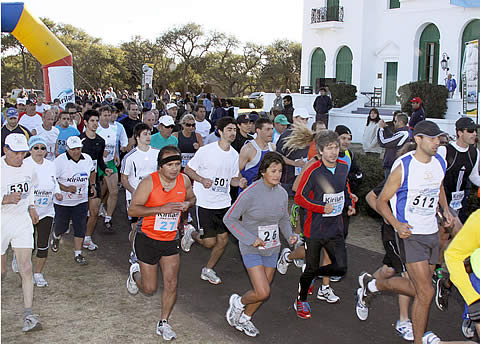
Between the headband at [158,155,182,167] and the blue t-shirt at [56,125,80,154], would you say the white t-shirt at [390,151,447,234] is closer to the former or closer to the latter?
the headband at [158,155,182,167]

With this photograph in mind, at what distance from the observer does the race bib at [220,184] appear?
22.1 ft

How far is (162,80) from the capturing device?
181ft

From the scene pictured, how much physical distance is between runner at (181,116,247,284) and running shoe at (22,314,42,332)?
217 cm

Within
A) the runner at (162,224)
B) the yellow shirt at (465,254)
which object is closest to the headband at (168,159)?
the runner at (162,224)

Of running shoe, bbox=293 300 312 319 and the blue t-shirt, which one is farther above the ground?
the blue t-shirt

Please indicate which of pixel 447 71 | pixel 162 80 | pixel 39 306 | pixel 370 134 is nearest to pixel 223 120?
pixel 39 306

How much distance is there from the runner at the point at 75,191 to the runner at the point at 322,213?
10.6 feet

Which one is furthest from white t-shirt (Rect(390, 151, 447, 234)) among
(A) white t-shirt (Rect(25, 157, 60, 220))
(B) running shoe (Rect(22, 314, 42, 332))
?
(A) white t-shirt (Rect(25, 157, 60, 220))

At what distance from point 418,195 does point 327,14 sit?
27.2 metres

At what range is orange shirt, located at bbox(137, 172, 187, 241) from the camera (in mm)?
5109

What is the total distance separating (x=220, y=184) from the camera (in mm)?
6746

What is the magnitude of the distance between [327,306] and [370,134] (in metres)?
7.10

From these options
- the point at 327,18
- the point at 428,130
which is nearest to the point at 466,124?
the point at 428,130

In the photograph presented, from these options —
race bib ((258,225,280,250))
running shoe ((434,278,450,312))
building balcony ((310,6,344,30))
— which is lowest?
running shoe ((434,278,450,312))
